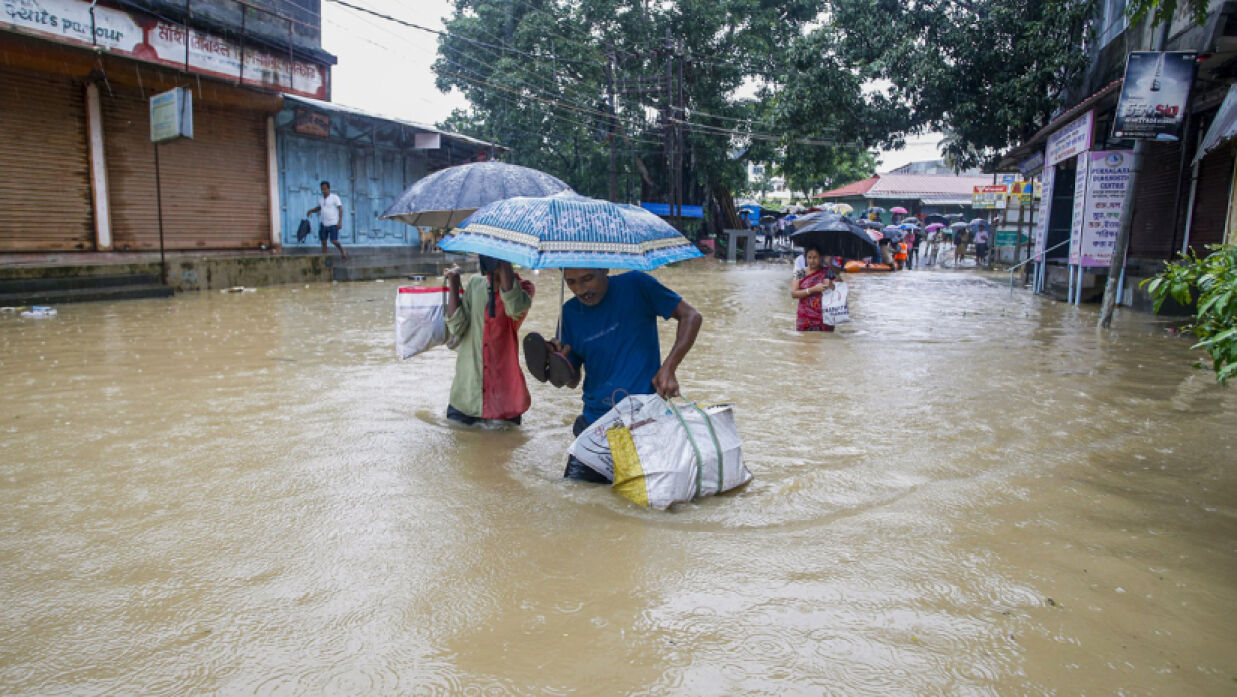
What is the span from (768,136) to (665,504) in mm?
26984

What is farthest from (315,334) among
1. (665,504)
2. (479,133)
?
(479,133)

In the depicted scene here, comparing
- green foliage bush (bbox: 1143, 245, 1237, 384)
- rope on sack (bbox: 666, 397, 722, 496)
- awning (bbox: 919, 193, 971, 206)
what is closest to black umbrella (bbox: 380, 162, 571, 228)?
rope on sack (bbox: 666, 397, 722, 496)

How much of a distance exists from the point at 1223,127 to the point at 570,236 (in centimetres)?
777

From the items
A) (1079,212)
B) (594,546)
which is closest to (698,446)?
(594,546)

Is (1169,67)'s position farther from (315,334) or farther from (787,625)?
(315,334)

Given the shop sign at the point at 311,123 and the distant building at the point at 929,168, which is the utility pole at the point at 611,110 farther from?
the distant building at the point at 929,168

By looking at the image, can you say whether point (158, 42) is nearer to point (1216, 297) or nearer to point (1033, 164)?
point (1216, 297)

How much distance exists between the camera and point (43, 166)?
13047mm

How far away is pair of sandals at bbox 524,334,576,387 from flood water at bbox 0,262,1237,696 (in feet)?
1.90

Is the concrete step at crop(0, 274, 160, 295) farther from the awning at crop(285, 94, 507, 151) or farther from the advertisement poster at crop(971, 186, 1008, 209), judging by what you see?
the advertisement poster at crop(971, 186, 1008, 209)

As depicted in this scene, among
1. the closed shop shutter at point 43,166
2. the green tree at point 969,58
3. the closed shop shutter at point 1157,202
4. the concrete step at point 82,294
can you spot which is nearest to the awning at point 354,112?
the closed shop shutter at point 43,166

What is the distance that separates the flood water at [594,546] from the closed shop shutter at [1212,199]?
496cm

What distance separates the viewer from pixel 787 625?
2691mm

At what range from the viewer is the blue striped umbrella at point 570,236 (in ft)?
11.3
